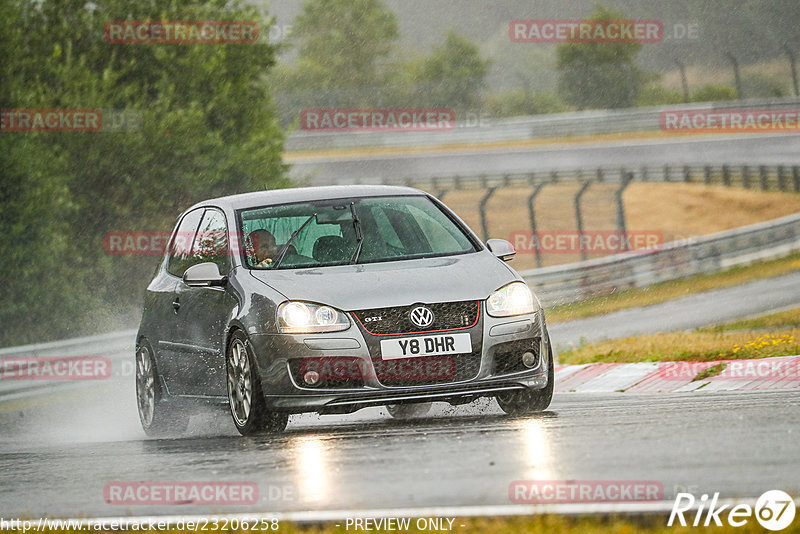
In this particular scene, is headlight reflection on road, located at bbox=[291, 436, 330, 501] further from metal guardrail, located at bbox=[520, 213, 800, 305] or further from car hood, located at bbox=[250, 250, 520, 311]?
metal guardrail, located at bbox=[520, 213, 800, 305]

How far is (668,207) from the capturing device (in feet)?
145

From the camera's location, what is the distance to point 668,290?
28.3 meters

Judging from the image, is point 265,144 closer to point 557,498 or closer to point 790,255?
point 790,255

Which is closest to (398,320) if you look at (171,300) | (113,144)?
(171,300)

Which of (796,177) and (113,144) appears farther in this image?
(796,177)

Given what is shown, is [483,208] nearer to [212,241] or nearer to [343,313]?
[212,241]

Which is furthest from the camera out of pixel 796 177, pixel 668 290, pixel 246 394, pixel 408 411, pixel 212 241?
pixel 796 177

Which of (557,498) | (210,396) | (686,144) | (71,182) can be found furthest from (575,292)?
(686,144)

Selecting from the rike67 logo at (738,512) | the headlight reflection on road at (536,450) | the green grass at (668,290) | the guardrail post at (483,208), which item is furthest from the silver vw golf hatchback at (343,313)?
the guardrail post at (483,208)

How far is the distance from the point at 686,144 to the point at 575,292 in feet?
105

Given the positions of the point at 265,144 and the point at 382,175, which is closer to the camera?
the point at 265,144

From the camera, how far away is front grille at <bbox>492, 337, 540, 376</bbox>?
29.7 feet

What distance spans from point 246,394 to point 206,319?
0.92 meters

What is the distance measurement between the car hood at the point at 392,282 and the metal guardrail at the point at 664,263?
51.6ft
